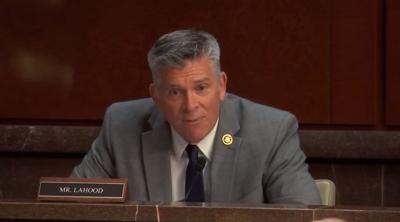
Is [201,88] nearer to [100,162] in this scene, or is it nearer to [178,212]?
[100,162]

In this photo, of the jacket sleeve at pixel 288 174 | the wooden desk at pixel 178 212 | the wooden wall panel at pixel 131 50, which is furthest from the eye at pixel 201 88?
the wooden wall panel at pixel 131 50

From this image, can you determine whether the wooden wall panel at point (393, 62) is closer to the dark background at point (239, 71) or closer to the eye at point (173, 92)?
the dark background at point (239, 71)

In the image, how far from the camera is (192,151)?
3342mm

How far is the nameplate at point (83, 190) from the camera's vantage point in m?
2.51

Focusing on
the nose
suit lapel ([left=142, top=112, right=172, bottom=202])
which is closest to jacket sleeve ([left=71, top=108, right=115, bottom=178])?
suit lapel ([left=142, top=112, right=172, bottom=202])

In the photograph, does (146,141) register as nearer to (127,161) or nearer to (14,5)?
(127,161)

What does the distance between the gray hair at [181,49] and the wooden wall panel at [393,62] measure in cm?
163

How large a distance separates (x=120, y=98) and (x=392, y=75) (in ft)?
4.61

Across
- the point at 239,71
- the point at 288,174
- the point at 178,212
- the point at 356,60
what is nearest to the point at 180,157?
the point at 288,174

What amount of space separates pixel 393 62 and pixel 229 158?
163 centimetres

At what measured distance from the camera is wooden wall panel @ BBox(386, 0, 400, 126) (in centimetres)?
459

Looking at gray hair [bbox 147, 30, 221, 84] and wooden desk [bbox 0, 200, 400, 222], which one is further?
gray hair [bbox 147, 30, 221, 84]

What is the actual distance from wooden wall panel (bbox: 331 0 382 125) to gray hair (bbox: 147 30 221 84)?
1.55 m

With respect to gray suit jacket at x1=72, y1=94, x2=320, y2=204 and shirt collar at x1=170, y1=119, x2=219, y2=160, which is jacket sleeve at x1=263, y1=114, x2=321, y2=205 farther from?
shirt collar at x1=170, y1=119, x2=219, y2=160
